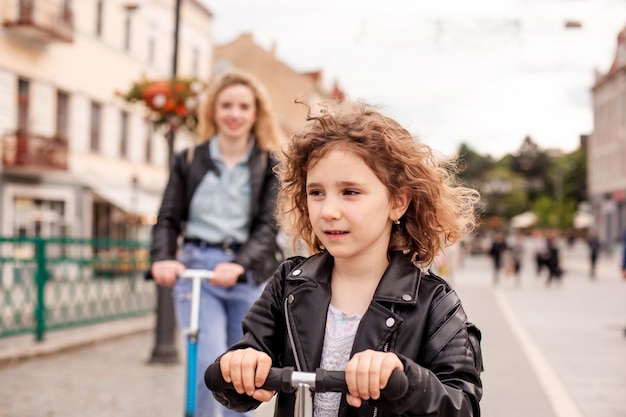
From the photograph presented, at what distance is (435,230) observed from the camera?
266 centimetres

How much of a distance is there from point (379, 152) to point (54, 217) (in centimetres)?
2534

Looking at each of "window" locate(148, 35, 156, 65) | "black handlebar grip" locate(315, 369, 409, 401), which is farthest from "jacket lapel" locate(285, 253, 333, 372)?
"window" locate(148, 35, 156, 65)

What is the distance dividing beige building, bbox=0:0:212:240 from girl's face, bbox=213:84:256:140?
17.6 metres

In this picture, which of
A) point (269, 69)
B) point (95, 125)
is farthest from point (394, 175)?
point (269, 69)

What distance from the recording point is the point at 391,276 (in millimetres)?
2406

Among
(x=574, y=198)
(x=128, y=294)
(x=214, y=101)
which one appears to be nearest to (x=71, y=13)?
(x=128, y=294)

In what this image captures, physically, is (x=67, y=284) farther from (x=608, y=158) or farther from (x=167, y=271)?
(x=608, y=158)

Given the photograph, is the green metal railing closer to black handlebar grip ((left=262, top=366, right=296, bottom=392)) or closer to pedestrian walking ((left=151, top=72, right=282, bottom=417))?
pedestrian walking ((left=151, top=72, right=282, bottom=417))

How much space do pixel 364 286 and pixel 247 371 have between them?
53cm

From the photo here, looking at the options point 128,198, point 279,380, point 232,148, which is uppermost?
point 232,148

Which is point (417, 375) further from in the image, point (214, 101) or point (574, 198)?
point (574, 198)

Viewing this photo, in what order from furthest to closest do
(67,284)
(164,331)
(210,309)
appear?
(67,284) < (164,331) < (210,309)

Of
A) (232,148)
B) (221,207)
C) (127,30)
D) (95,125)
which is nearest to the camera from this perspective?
(221,207)

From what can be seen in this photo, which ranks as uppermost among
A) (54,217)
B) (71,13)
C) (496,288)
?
(71,13)
